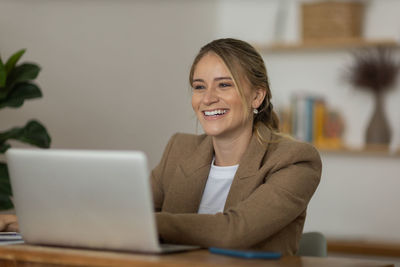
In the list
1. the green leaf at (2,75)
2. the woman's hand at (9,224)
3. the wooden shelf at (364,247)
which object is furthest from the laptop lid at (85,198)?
the wooden shelf at (364,247)

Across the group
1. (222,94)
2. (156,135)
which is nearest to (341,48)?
(156,135)

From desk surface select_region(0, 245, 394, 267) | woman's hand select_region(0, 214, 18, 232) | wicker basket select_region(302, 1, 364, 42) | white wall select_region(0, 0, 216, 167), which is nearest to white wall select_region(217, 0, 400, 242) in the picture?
wicker basket select_region(302, 1, 364, 42)

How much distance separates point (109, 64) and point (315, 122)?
143 centimetres

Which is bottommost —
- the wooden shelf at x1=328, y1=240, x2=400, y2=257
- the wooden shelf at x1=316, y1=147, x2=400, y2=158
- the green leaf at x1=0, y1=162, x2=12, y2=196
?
the wooden shelf at x1=328, y1=240, x2=400, y2=257

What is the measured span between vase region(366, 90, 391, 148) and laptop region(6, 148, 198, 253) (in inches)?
118

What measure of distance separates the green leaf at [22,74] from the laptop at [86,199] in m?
1.39

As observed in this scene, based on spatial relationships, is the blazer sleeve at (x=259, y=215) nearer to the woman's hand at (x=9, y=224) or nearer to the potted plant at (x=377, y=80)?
the woman's hand at (x=9, y=224)

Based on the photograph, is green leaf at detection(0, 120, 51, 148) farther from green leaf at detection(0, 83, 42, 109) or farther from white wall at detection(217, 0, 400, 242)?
white wall at detection(217, 0, 400, 242)

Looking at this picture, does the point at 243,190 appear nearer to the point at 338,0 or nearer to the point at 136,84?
the point at 136,84

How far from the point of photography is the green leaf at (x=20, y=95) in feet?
9.98

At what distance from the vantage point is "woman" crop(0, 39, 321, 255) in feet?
A: 6.35

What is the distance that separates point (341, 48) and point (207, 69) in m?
2.61

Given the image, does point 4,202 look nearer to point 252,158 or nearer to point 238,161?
point 238,161

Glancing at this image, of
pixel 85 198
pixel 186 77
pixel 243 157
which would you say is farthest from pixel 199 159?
pixel 186 77
